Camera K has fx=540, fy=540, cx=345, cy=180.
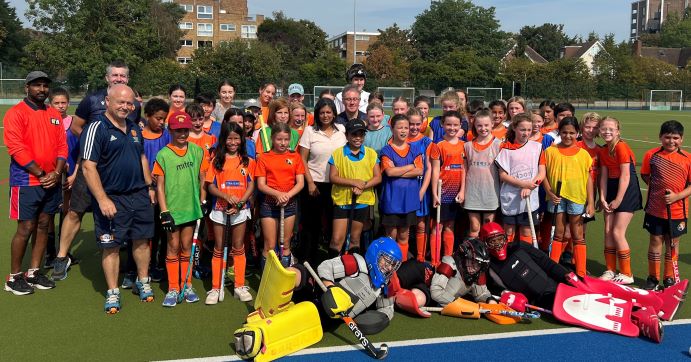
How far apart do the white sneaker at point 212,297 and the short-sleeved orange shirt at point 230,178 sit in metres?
0.83

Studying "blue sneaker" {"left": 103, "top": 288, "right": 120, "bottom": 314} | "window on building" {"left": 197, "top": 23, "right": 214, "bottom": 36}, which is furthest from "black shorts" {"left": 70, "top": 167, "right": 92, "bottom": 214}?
"window on building" {"left": 197, "top": 23, "right": 214, "bottom": 36}

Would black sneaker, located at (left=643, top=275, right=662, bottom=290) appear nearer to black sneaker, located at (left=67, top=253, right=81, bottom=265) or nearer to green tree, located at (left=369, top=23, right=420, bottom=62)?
black sneaker, located at (left=67, top=253, right=81, bottom=265)

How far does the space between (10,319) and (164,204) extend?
65.4 inches

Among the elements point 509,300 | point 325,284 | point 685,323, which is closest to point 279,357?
point 325,284

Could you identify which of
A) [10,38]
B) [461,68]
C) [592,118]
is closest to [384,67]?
[461,68]

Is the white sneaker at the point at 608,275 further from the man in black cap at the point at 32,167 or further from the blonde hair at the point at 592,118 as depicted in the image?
the man in black cap at the point at 32,167

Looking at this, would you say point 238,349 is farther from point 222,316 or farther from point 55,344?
point 55,344

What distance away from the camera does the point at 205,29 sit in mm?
75562

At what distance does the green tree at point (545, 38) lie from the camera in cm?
9962

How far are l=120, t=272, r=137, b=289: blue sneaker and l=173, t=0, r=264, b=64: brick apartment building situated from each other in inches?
2857

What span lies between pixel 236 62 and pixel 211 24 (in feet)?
102

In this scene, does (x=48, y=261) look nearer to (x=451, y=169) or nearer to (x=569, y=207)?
(x=451, y=169)

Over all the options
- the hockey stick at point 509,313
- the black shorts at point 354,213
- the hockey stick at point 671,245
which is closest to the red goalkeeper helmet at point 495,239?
the hockey stick at point 509,313

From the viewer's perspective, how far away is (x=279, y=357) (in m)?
4.18
